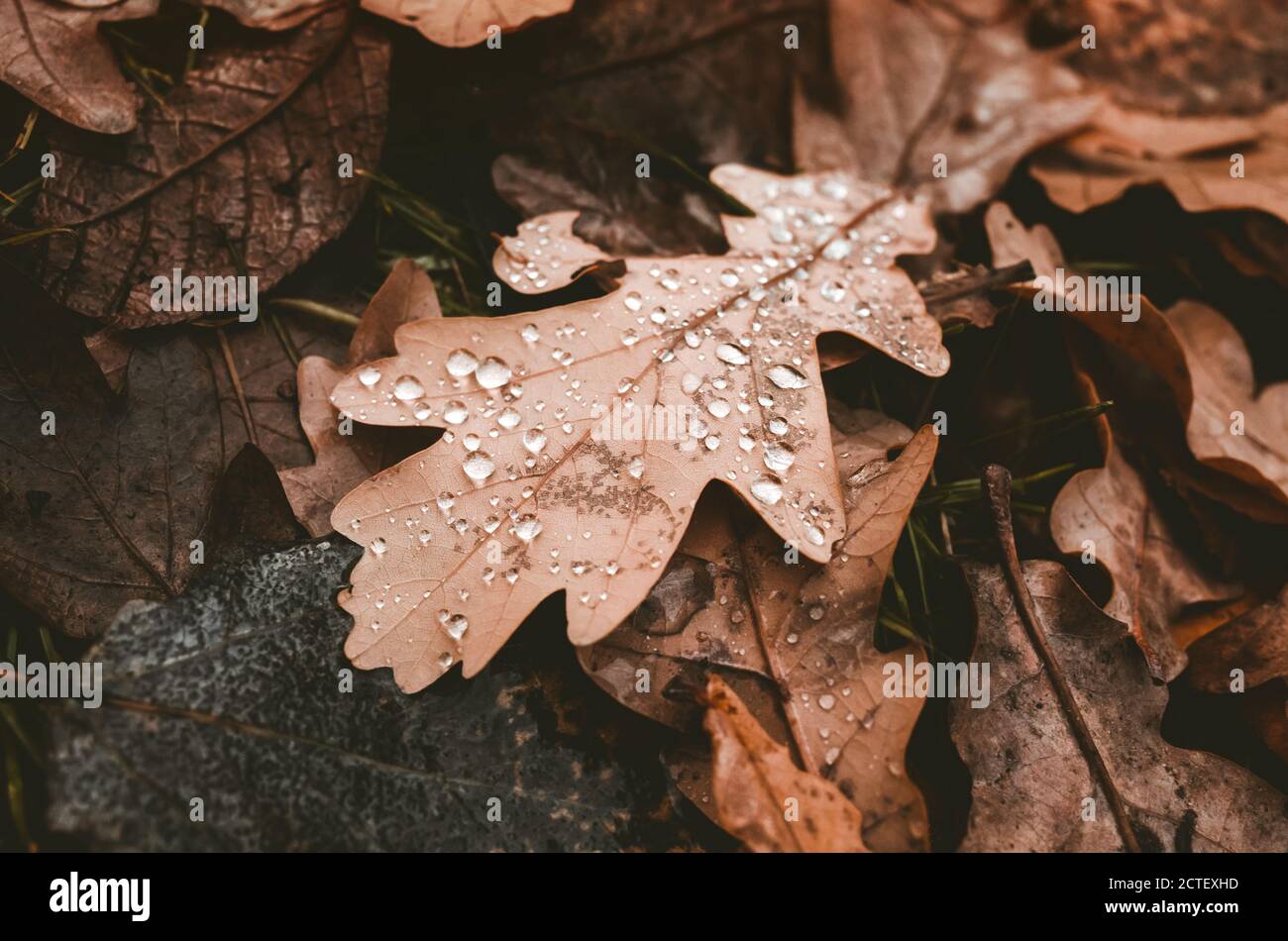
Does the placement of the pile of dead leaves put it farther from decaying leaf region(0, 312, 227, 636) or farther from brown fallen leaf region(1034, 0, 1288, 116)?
brown fallen leaf region(1034, 0, 1288, 116)

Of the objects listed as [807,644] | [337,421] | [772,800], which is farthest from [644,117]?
[772,800]

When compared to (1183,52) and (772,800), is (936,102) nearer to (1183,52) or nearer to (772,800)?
(1183,52)

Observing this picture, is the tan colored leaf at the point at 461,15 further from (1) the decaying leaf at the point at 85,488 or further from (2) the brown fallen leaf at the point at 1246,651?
(2) the brown fallen leaf at the point at 1246,651

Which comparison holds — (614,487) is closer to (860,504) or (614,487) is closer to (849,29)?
(860,504)

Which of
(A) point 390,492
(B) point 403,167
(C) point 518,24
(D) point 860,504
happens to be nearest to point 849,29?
(C) point 518,24
